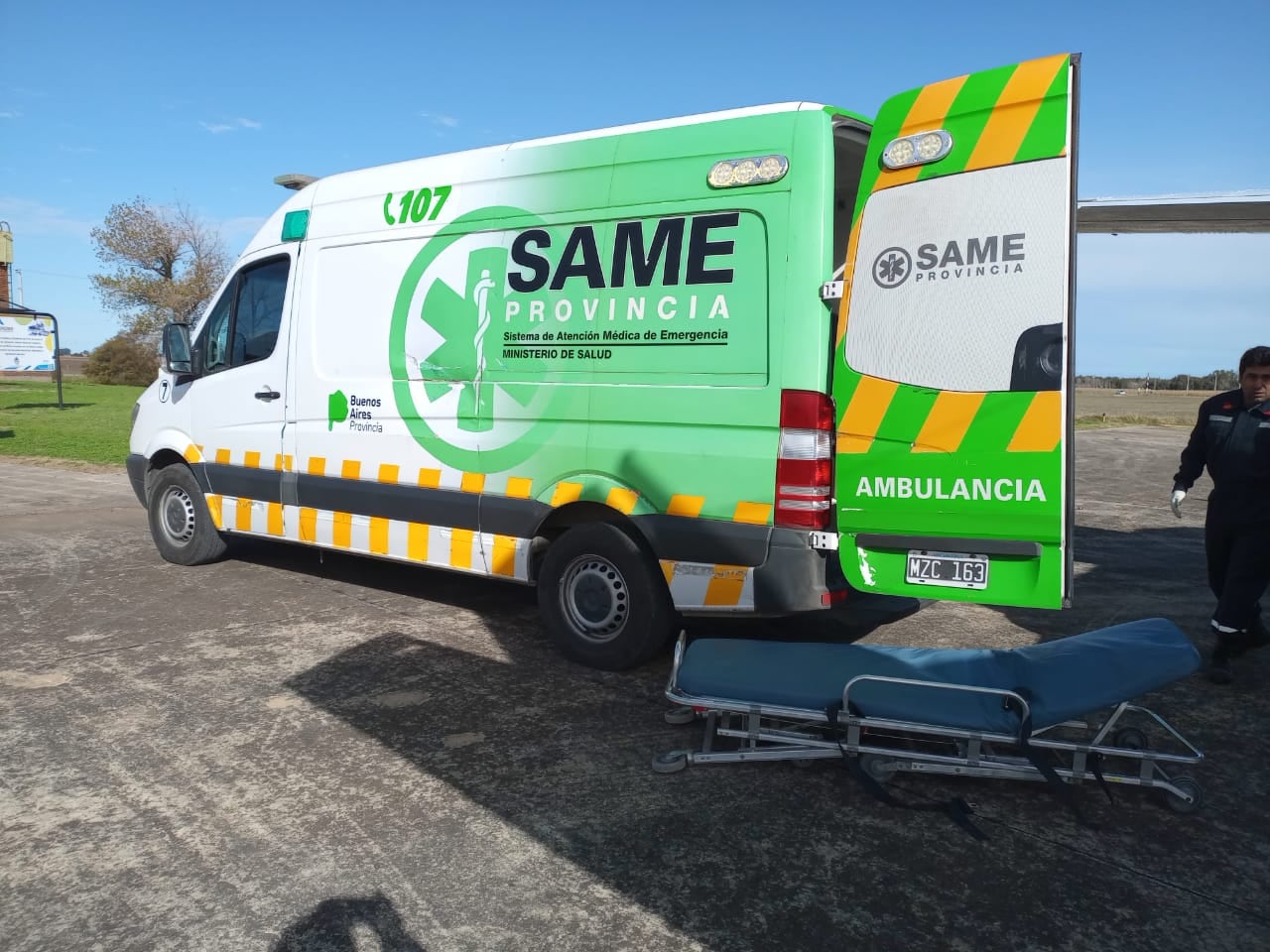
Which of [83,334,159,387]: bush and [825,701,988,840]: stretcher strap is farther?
[83,334,159,387]: bush

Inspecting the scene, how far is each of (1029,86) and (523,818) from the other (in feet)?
10.9

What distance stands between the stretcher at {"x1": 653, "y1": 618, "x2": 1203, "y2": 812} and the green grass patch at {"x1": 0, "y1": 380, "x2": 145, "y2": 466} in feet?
46.3

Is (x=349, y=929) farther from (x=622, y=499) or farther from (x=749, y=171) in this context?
(x=749, y=171)

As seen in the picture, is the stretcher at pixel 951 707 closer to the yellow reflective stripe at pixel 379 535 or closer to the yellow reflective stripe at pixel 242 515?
the yellow reflective stripe at pixel 379 535

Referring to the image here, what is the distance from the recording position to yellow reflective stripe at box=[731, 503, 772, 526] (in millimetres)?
4277

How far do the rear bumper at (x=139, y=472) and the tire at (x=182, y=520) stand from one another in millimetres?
107

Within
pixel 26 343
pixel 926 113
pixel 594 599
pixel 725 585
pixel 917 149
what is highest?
pixel 26 343

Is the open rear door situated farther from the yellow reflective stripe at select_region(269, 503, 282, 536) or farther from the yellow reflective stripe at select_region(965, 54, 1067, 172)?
the yellow reflective stripe at select_region(269, 503, 282, 536)

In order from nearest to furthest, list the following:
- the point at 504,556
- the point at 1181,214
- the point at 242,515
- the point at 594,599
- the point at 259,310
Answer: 1. the point at 594,599
2. the point at 504,556
3. the point at 259,310
4. the point at 242,515
5. the point at 1181,214

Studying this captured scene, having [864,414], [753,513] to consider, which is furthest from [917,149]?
[753,513]

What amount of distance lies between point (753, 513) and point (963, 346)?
1.16 meters

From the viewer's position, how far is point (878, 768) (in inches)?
137

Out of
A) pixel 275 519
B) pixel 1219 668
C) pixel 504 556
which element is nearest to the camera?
pixel 1219 668

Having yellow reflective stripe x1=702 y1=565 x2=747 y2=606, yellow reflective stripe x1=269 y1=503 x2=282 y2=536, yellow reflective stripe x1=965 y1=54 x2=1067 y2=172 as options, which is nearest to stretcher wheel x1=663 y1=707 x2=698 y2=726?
yellow reflective stripe x1=702 y1=565 x2=747 y2=606
